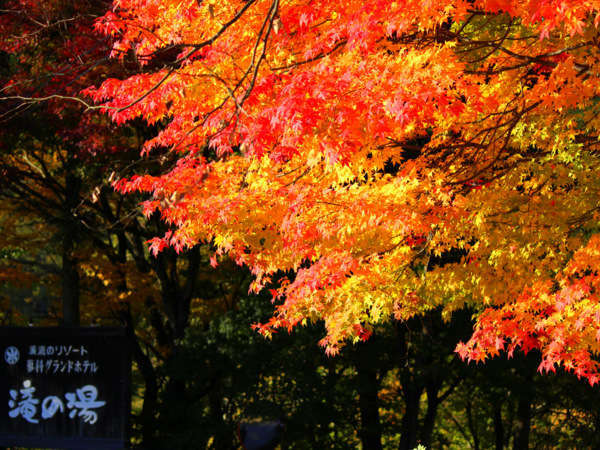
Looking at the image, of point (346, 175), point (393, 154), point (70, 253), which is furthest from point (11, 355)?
point (393, 154)

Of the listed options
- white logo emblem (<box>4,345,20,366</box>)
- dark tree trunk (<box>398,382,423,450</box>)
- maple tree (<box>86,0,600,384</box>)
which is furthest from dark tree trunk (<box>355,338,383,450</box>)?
white logo emblem (<box>4,345,20,366</box>)

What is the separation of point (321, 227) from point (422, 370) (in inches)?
237

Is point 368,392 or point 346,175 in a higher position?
point 346,175

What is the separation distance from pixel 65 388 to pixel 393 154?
20.9 ft

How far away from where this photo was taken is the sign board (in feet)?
31.9

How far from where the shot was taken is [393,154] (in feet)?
23.3

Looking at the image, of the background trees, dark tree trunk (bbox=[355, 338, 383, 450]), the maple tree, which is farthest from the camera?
dark tree trunk (bbox=[355, 338, 383, 450])

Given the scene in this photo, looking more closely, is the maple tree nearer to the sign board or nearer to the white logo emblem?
the sign board

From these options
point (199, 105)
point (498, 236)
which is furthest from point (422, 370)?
point (199, 105)

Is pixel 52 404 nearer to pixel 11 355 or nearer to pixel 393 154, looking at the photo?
pixel 11 355

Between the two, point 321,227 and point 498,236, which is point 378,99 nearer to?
point 321,227

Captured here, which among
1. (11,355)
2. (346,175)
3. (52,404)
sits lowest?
→ (52,404)

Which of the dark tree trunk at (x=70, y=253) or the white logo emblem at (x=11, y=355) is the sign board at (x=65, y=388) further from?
the dark tree trunk at (x=70, y=253)

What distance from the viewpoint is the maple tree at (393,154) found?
5.52 meters
